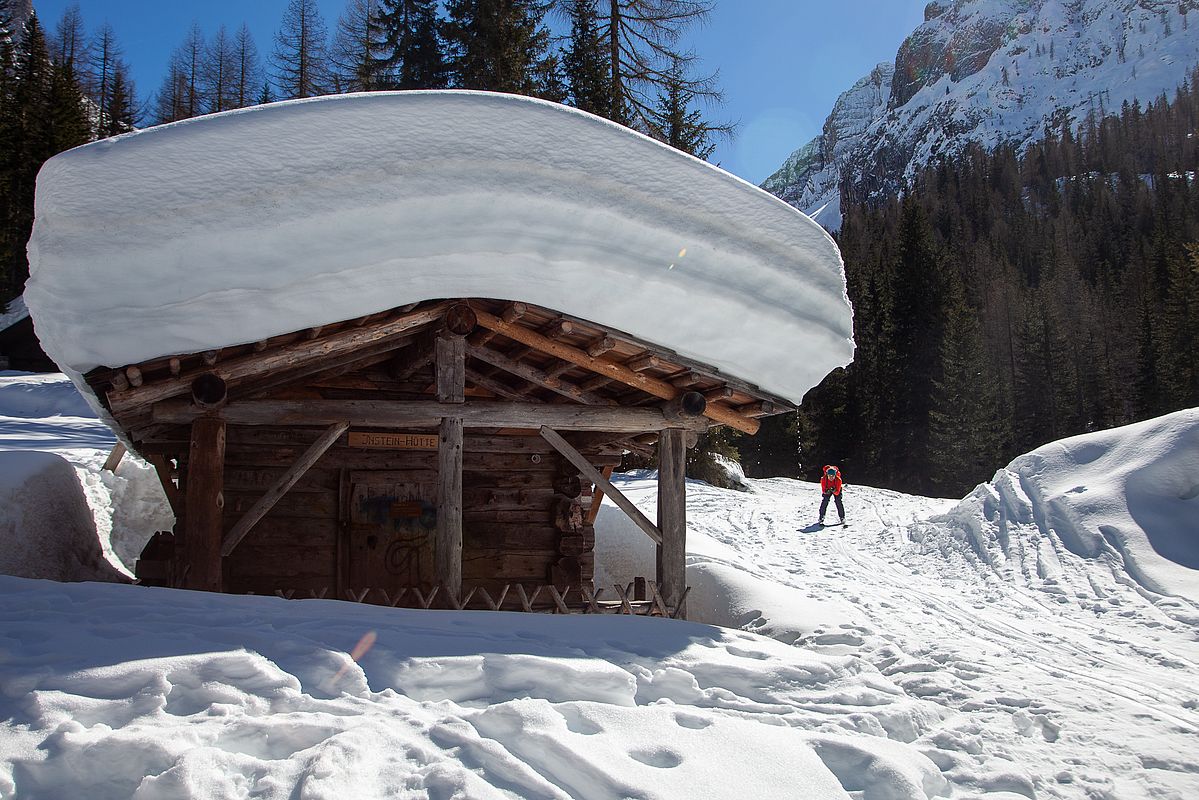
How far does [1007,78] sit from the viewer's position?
169 m

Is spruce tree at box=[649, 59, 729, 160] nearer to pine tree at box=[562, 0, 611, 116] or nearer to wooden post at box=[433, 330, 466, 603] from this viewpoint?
pine tree at box=[562, 0, 611, 116]

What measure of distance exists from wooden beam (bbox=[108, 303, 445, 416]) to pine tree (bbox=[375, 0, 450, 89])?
19.4 metres

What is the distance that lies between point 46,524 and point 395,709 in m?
7.57

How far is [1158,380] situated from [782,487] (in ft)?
87.3

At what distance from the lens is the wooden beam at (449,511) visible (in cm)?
699

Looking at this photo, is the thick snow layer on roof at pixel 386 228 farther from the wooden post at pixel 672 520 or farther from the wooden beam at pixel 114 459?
the wooden beam at pixel 114 459

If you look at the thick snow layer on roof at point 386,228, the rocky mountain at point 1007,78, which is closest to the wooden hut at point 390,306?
the thick snow layer on roof at point 386,228

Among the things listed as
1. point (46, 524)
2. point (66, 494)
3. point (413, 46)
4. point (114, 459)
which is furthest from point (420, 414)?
point (413, 46)

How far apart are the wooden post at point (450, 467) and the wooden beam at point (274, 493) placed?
885 millimetres

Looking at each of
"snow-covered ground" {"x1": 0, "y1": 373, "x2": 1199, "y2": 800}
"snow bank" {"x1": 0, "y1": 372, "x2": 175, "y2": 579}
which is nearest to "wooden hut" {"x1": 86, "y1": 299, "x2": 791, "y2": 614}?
"snow-covered ground" {"x1": 0, "y1": 373, "x2": 1199, "y2": 800}

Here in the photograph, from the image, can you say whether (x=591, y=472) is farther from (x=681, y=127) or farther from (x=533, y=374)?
(x=681, y=127)

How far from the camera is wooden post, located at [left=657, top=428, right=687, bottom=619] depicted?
7.79 metres

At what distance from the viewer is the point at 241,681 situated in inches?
164

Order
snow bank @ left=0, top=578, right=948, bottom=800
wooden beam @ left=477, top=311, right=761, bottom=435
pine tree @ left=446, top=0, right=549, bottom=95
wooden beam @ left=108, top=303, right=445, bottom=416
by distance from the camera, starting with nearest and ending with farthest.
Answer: snow bank @ left=0, top=578, right=948, bottom=800 → wooden beam @ left=108, top=303, right=445, bottom=416 → wooden beam @ left=477, top=311, right=761, bottom=435 → pine tree @ left=446, top=0, right=549, bottom=95
